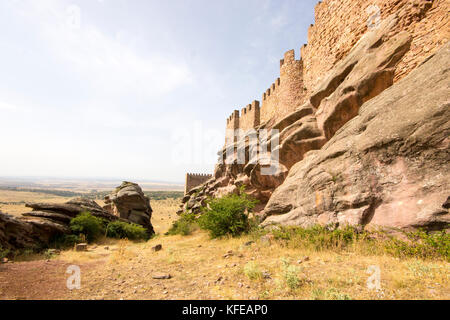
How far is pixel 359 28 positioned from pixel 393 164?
8.20 meters

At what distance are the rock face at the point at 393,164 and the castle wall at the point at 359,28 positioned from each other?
2.32ft

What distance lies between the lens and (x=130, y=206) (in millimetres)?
21109

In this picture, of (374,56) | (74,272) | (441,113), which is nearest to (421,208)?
(441,113)

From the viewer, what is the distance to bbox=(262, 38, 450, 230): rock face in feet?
15.0

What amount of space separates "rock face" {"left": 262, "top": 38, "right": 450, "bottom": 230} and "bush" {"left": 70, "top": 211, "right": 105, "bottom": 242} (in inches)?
477

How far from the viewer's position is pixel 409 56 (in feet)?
22.2

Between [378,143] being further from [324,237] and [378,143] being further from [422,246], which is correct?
[324,237]

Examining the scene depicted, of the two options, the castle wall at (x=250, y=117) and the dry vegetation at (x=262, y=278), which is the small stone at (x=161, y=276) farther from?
the castle wall at (x=250, y=117)

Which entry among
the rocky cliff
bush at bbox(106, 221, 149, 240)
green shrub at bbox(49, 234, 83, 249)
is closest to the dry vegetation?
the rocky cliff

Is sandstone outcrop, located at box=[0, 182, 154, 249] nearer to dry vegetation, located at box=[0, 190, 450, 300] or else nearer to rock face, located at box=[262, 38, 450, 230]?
dry vegetation, located at box=[0, 190, 450, 300]

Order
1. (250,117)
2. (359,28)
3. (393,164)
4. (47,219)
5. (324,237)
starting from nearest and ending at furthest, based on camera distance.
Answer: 1. (393,164)
2. (324,237)
3. (359,28)
4. (47,219)
5. (250,117)

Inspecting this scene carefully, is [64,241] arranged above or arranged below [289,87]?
below

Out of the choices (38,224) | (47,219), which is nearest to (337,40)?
(38,224)
